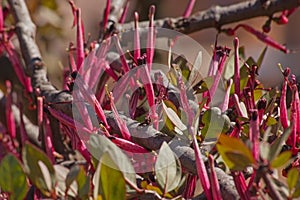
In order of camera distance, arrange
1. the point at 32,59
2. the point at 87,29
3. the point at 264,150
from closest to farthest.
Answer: the point at 264,150, the point at 32,59, the point at 87,29

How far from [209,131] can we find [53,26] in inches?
35.9

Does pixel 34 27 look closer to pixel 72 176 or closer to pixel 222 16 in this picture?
pixel 222 16

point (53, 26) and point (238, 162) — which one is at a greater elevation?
point (53, 26)

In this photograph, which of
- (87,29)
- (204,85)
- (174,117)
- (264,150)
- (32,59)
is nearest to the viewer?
(264,150)

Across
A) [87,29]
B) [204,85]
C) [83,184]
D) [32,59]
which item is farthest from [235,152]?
[87,29]

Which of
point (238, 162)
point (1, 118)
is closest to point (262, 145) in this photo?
point (238, 162)

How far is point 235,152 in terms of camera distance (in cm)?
45

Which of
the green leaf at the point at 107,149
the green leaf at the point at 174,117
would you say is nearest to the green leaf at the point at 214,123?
the green leaf at the point at 174,117

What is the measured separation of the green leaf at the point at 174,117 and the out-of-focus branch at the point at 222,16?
0.46 metres

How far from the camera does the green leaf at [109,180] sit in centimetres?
48

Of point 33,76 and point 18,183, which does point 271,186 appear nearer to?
point 18,183

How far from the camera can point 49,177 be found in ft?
1.65

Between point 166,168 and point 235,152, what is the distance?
99 mm

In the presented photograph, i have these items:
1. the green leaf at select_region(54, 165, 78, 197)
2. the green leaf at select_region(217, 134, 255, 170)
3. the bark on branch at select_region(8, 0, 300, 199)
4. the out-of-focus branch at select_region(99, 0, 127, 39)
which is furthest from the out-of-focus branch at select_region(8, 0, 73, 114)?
the green leaf at select_region(217, 134, 255, 170)
